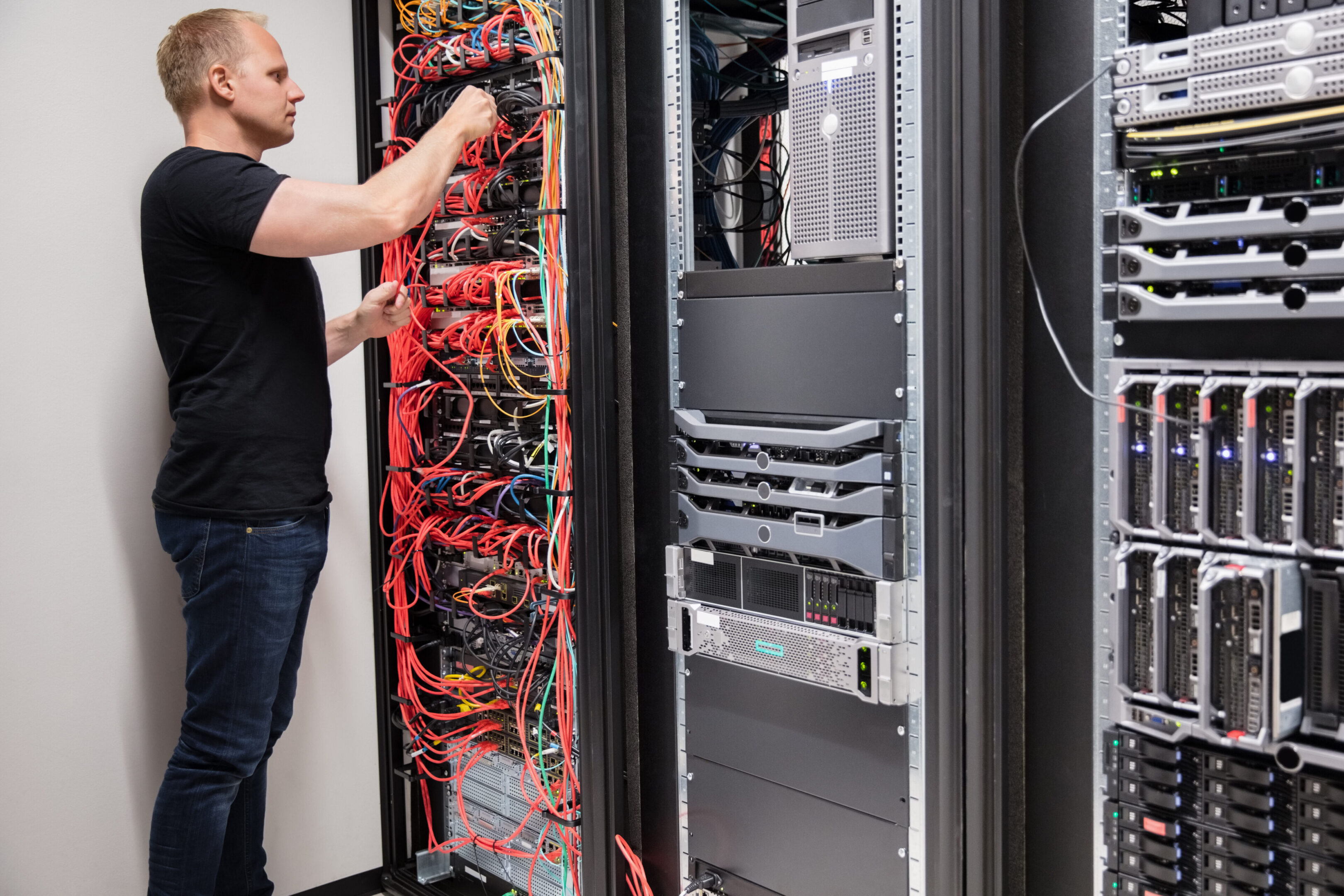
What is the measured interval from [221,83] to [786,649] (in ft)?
5.19

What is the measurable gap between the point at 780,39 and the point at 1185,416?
4.91ft

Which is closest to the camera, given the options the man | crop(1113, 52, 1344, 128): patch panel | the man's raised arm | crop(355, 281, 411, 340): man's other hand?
crop(1113, 52, 1344, 128): patch panel

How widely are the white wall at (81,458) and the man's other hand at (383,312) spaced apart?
1.54 ft

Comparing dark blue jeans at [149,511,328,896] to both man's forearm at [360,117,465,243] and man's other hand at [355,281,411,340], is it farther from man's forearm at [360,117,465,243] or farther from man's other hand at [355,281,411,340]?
man's forearm at [360,117,465,243]

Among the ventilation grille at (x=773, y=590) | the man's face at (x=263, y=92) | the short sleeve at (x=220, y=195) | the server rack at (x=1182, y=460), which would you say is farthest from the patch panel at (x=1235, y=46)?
the man's face at (x=263, y=92)

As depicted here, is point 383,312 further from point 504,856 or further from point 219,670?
point 504,856

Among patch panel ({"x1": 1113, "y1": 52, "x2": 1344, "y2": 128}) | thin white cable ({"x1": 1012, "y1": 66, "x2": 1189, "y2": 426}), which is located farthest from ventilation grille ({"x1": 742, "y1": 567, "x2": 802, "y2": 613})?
patch panel ({"x1": 1113, "y1": 52, "x2": 1344, "y2": 128})


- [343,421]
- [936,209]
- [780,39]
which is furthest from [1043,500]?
[343,421]

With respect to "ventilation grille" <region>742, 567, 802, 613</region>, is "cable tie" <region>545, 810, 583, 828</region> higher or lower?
lower

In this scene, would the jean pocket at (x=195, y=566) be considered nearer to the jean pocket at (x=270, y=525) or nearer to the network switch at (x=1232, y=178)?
the jean pocket at (x=270, y=525)

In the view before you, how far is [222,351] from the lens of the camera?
2.11 meters

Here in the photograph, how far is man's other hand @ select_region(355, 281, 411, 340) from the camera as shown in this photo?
8.13 feet

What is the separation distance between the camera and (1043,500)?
1.71 m

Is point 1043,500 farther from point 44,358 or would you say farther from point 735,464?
point 44,358
